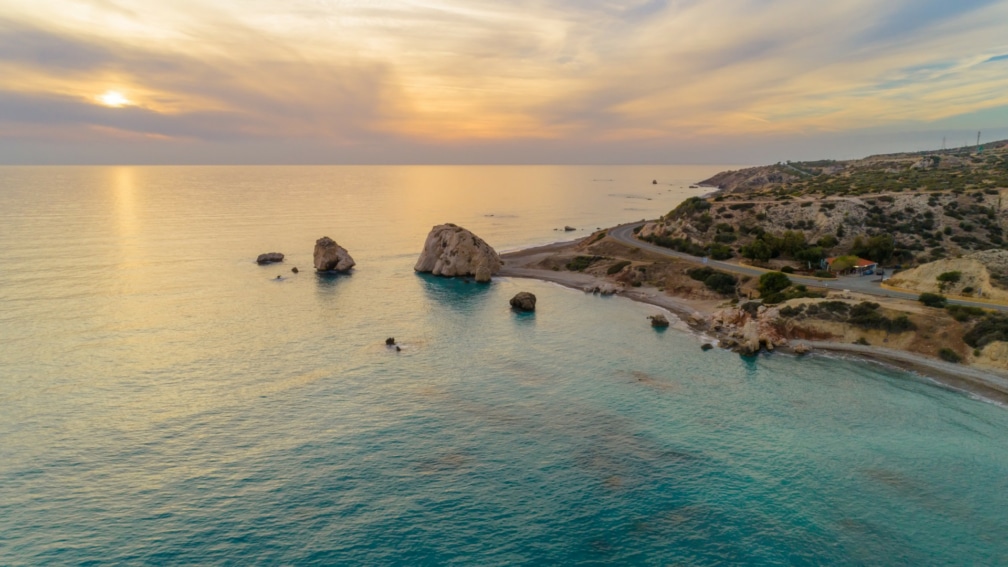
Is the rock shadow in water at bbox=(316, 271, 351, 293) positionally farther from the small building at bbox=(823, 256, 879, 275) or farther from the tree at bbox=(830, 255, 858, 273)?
the small building at bbox=(823, 256, 879, 275)

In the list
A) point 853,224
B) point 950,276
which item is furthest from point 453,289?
point 853,224

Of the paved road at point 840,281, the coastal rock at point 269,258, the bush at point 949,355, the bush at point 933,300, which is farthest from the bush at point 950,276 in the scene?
the coastal rock at point 269,258

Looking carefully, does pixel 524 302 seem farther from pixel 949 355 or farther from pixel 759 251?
pixel 949 355

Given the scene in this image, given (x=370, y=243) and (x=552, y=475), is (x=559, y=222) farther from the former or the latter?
(x=552, y=475)

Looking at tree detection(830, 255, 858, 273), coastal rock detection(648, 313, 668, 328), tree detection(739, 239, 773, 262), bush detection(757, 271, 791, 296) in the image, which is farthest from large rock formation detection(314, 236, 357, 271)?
tree detection(830, 255, 858, 273)

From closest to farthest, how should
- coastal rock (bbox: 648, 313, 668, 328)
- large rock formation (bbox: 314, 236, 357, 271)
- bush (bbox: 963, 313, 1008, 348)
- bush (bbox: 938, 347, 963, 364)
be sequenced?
bush (bbox: 963, 313, 1008, 348)
bush (bbox: 938, 347, 963, 364)
coastal rock (bbox: 648, 313, 668, 328)
large rock formation (bbox: 314, 236, 357, 271)

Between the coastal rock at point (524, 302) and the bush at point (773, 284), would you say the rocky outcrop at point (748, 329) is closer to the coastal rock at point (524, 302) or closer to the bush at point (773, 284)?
the bush at point (773, 284)

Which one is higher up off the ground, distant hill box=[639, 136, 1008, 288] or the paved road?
distant hill box=[639, 136, 1008, 288]
